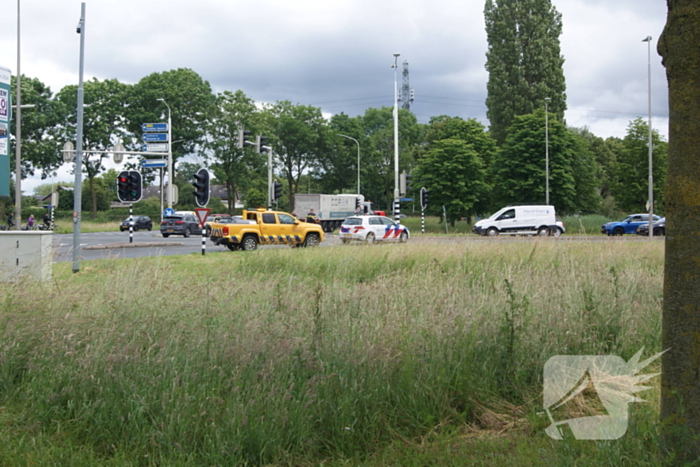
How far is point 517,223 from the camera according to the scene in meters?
37.0

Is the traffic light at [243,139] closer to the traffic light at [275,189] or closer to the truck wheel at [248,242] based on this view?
the truck wheel at [248,242]

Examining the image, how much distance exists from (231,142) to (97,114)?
42.4 ft

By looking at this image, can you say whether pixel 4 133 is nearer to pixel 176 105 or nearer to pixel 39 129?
pixel 39 129

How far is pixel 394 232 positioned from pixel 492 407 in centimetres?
2539

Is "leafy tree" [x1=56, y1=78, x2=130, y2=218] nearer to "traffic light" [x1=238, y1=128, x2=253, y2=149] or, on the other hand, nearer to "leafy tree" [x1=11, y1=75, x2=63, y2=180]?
"leafy tree" [x1=11, y1=75, x2=63, y2=180]

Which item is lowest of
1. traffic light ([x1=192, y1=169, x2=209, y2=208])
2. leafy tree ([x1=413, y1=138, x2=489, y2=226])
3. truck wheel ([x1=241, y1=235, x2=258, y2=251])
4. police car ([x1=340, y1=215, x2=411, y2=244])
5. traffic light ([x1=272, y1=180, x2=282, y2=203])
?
truck wheel ([x1=241, y1=235, x2=258, y2=251])

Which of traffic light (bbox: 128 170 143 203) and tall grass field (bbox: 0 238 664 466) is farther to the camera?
traffic light (bbox: 128 170 143 203)

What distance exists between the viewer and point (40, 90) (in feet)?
167

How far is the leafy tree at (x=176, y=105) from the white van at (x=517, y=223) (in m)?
31.5

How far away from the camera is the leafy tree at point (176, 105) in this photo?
5528 centimetres

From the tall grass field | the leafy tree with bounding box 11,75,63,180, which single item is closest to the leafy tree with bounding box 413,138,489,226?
the leafy tree with bounding box 11,75,63,180

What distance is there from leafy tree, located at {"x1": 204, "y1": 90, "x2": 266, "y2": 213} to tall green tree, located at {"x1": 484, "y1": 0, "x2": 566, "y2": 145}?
25230 millimetres

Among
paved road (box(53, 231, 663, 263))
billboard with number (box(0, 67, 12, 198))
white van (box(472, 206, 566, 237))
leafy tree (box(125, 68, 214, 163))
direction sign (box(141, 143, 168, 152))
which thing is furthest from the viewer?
leafy tree (box(125, 68, 214, 163))

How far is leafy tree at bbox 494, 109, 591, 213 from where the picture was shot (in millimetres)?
45281
